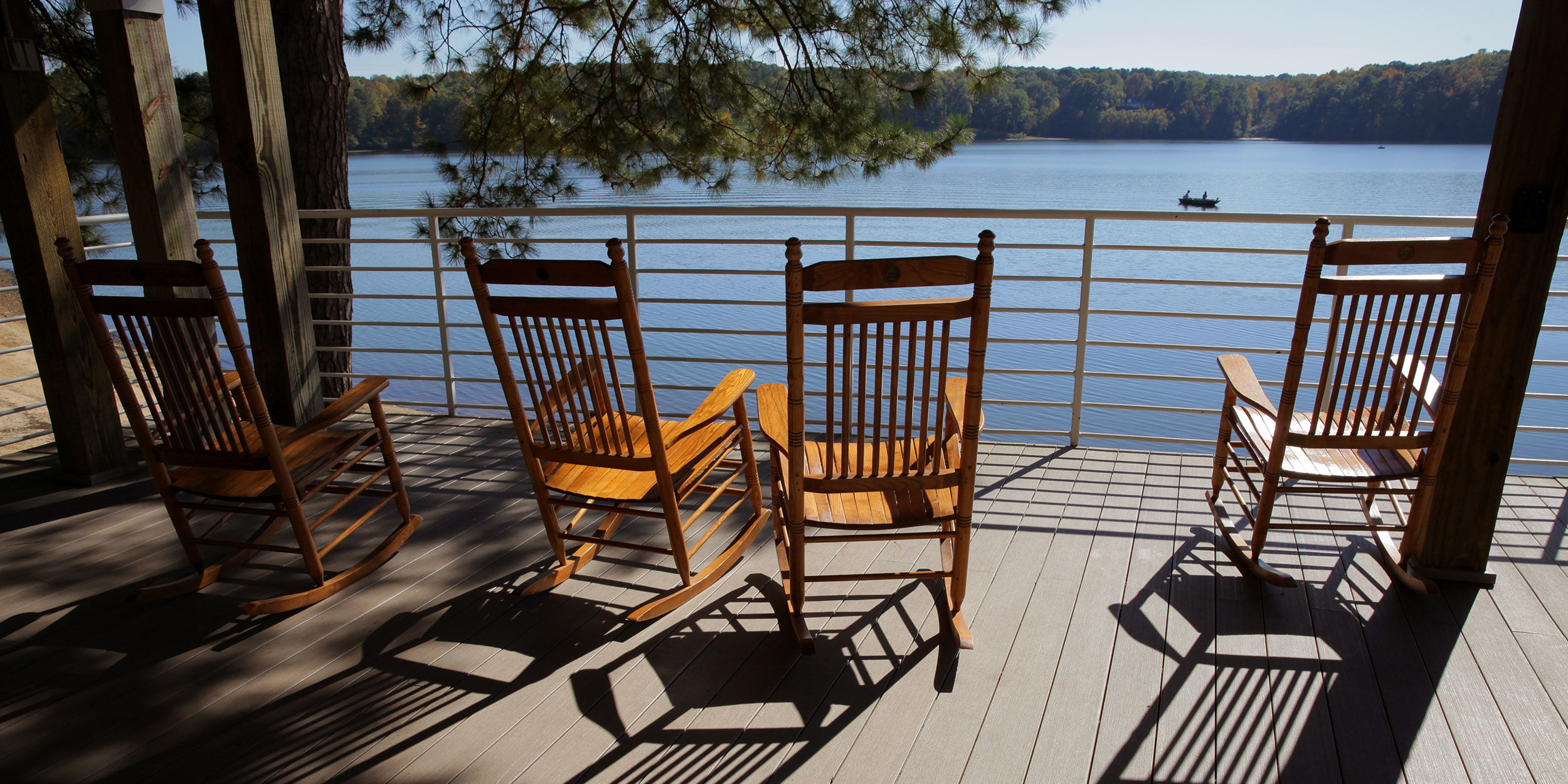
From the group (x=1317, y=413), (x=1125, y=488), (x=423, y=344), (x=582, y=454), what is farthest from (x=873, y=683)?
(x=423, y=344)

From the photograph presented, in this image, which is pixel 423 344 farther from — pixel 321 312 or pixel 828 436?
pixel 828 436

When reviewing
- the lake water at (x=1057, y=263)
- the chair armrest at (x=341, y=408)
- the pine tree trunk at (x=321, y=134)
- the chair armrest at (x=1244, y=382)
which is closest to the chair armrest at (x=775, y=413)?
the chair armrest at (x=341, y=408)

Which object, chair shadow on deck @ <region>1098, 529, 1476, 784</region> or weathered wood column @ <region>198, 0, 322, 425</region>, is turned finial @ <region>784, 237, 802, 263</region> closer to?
chair shadow on deck @ <region>1098, 529, 1476, 784</region>

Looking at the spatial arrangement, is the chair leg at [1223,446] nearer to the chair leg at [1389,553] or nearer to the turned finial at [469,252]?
the chair leg at [1389,553]

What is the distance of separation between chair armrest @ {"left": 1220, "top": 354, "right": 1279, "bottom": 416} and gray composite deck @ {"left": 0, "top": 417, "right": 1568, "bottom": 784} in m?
0.55

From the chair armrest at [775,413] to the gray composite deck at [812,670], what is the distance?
0.52 metres

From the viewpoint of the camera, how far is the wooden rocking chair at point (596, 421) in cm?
203

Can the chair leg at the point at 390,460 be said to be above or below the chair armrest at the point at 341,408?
below

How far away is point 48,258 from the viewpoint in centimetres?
318

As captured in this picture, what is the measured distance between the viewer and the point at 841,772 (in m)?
1.71

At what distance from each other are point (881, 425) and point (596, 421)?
2.70 ft

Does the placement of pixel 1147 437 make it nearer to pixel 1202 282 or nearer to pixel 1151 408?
pixel 1202 282

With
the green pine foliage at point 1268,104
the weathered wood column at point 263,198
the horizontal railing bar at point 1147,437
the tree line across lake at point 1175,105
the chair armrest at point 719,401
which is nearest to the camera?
the chair armrest at point 719,401

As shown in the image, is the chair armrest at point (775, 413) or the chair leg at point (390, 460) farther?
the chair leg at point (390, 460)
